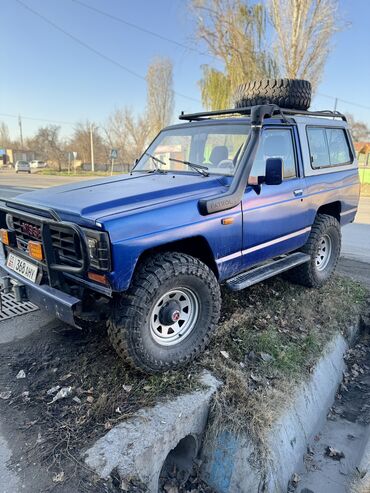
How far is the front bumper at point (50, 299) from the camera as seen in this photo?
104 inches

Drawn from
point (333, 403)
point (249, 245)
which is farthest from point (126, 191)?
point (333, 403)

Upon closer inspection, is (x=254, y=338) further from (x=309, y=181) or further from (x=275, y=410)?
(x=309, y=181)

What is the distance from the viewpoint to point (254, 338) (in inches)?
146

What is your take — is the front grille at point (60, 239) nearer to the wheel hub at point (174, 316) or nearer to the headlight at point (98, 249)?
the headlight at point (98, 249)

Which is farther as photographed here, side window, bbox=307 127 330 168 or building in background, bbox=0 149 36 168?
building in background, bbox=0 149 36 168

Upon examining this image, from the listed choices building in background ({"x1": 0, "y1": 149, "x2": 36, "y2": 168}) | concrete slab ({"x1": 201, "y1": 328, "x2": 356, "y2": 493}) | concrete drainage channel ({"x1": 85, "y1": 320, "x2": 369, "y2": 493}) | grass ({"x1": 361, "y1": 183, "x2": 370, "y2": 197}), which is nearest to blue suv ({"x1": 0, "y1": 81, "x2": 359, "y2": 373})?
concrete drainage channel ({"x1": 85, "y1": 320, "x2": 369, "y2": 493})

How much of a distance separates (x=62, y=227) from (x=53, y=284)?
1.54 ft

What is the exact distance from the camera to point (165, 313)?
299 centimetres

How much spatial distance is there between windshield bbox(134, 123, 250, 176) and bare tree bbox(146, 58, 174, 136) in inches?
1023

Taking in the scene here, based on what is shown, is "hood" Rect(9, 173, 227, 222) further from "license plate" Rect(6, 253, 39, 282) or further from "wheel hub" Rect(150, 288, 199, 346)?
"wheel hub" Rect(150, 288, 199, 346)

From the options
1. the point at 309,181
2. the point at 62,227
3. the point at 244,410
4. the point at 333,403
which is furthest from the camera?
the point at 309,181

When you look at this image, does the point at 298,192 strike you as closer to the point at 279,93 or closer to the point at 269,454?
the point at 279,93

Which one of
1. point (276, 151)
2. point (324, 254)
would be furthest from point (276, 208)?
point (324, 254)

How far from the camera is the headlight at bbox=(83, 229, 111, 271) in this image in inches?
98.3
